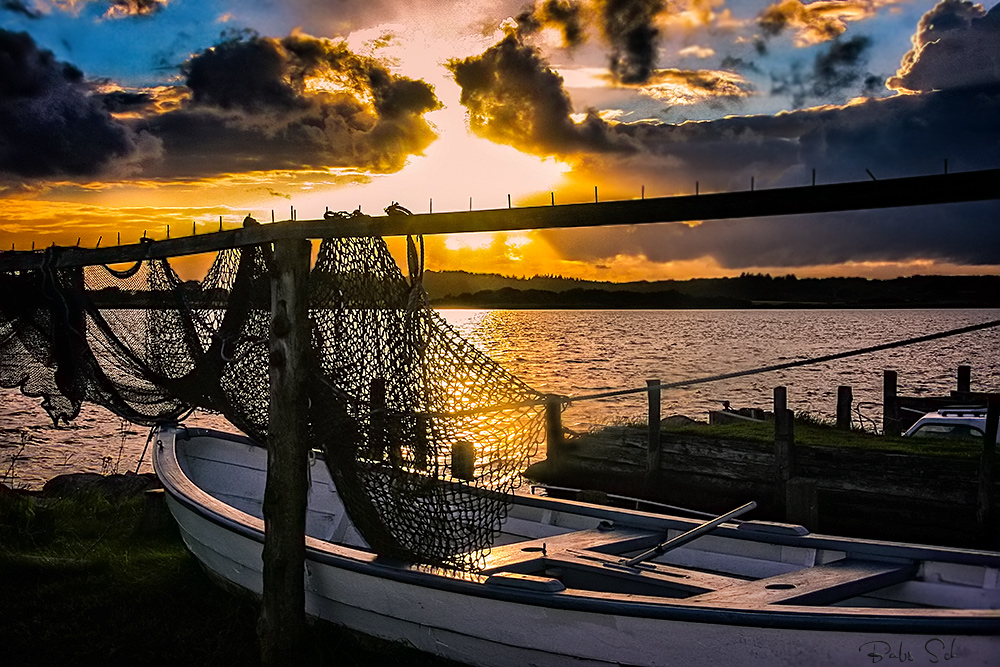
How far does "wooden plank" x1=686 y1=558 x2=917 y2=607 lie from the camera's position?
539cm

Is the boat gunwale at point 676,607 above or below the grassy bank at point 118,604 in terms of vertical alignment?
above

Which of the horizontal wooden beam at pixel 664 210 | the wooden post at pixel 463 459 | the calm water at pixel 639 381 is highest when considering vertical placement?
the horizontal wooden beam at pixel 664 210

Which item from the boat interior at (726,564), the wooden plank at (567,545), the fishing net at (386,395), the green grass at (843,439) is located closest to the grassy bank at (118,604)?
the wooden plank at (567,545)

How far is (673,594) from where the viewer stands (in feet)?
20.0

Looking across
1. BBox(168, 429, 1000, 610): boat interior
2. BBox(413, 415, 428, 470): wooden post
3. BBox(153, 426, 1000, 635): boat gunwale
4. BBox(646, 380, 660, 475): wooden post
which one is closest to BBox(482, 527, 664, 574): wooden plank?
BBox(168, 429, 1000, 610): boat interior

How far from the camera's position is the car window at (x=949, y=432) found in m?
15.1

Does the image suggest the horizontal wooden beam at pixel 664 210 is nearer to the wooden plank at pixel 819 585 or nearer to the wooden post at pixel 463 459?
the wooden post at pixel 463 459

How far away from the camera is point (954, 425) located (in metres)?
15.3

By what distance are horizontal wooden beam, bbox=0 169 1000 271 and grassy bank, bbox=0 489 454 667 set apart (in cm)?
314

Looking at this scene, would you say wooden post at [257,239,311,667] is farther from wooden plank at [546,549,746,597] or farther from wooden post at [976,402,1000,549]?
wooden post at [976,402,1000,549]

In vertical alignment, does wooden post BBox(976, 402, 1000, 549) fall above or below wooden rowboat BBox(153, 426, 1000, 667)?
below

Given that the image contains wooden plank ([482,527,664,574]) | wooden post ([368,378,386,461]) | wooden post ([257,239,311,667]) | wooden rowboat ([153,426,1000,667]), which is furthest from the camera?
wooden plank ([482,527,664,574])

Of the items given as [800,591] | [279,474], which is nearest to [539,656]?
[800,591]

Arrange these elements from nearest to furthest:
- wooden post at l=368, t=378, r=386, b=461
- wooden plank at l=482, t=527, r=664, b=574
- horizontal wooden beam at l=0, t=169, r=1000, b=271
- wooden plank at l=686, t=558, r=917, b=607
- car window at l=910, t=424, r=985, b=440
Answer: horizontal wooden beam at l=0, t=169, r=1000, b=271 < wooden plank at l=686, t=558, r=917, b=607 < wooden post at l=368, t=378, r=386, b=461 < wooden plank at l=482, t=527, r=664, b=574 < car window at l=910, t=424, r=985, b=440
